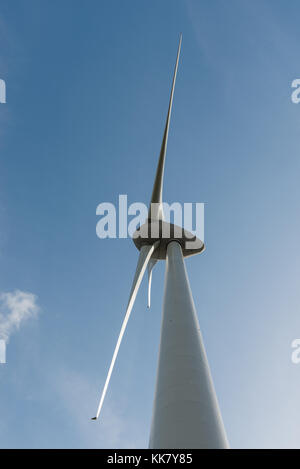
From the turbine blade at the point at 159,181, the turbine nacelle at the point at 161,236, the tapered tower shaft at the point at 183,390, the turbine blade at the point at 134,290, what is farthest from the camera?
the turbine nacelle at the point at 161,236

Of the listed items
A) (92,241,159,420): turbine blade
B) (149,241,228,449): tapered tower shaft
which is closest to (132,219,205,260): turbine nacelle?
(92,241,159,420): turbine blade

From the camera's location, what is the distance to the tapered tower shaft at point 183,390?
6289mm

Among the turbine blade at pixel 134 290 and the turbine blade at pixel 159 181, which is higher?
the turbine blade at pixel 159 181

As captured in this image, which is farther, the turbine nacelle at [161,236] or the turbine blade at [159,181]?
the turbine nacelle at [161,236]

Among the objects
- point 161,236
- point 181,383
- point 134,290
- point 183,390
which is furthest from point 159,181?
point 183,390

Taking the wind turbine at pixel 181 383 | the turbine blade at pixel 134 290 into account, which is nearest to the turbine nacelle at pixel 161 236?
the turbine blade at pixel 134 290

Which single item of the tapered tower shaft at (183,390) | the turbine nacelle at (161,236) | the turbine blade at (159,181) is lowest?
the tapered tower shaft at (183,390)

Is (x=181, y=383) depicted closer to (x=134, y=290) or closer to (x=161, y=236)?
(x=134, y=290)

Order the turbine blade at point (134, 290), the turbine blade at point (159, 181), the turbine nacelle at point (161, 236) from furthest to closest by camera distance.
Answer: the turbine nacelle at point (161, 236) → the turbine blade at point (159, 181) → the turbine blade at point (134, 290)

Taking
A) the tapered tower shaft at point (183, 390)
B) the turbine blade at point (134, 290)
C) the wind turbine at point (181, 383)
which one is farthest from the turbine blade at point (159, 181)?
the tapered tower shaft at point (183, 390)

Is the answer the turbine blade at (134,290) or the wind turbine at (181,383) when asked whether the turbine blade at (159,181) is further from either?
the wind turbine at (181,383)

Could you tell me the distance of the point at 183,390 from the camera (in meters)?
7.26
